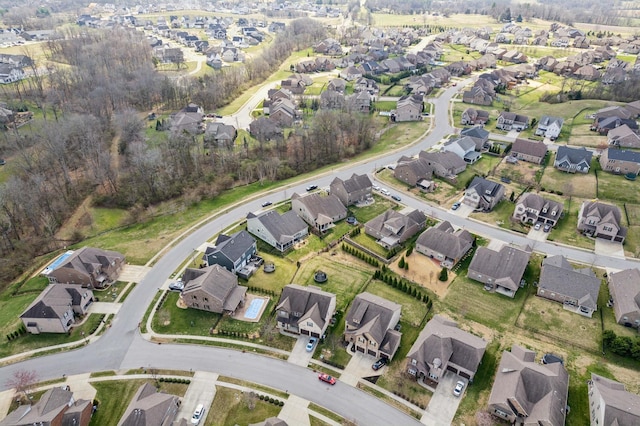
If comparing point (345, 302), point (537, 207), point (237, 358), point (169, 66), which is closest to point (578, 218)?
point (537, 207)

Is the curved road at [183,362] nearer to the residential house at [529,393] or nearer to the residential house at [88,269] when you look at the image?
the residential house at [88,269]

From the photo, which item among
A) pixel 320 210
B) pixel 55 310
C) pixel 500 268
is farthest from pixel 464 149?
pixel 55 310

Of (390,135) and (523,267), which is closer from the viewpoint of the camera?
(523,267)

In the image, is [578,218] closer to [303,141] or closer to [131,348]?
[303,141]

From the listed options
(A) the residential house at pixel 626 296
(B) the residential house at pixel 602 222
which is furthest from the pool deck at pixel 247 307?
(B) the residential house at pixel 602 222

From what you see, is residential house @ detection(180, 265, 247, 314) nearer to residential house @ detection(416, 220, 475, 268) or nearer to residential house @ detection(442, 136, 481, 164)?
residential house @ detection(416, 220, 475, 268)

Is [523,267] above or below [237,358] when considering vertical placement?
above

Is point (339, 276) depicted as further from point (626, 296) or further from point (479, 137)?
point (479, 137)
